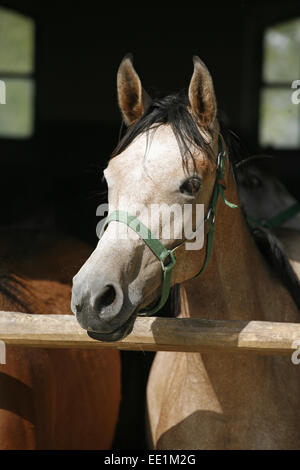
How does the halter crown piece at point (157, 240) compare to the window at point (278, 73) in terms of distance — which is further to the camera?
the window at point (278, 73)

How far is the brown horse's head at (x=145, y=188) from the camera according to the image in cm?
172

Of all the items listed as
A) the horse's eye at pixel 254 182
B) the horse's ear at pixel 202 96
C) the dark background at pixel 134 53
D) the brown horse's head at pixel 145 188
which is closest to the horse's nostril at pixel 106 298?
the brown horse's head at pixel 145 188

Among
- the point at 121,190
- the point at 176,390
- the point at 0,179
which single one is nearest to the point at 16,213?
the point at 0,179

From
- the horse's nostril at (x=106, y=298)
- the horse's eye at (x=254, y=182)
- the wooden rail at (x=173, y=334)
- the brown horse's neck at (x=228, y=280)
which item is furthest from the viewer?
the horse's eye at (x=254, y=182)

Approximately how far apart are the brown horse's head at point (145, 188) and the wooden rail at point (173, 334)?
12 cm

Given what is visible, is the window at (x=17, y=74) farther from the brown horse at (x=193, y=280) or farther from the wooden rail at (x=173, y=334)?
the wooden rail at (x=173, y=334)

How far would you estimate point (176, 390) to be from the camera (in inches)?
94.1

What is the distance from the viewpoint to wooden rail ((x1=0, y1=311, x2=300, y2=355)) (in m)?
1.93

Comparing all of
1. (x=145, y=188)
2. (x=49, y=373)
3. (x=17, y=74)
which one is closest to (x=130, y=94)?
(x=145, y=188)

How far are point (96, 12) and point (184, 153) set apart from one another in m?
5.94

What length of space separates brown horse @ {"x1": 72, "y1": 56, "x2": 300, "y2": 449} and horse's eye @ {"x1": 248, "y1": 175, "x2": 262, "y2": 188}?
5.56ft

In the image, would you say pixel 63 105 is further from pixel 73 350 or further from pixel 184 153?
pixel 184 153

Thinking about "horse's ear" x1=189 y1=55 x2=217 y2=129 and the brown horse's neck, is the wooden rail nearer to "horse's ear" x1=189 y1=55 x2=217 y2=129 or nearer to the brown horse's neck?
the brown horse's neck

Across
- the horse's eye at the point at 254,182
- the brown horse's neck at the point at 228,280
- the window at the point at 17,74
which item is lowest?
the brown horse's neck at the point at 228,280
